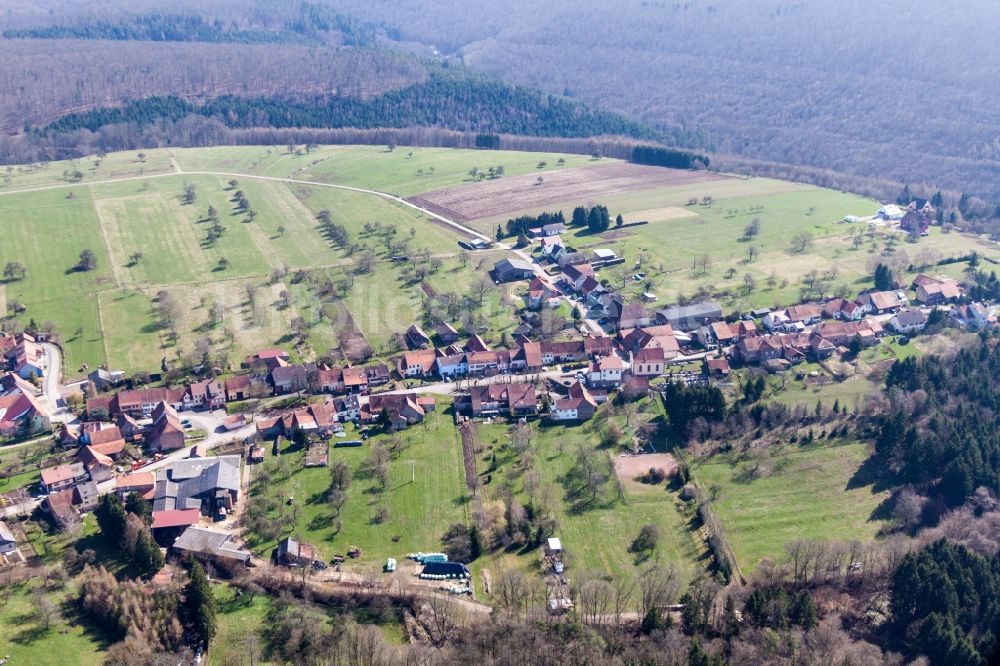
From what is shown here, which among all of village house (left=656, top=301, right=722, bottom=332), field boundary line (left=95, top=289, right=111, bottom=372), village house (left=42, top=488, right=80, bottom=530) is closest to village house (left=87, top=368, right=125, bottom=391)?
field boundary line (left=95, top=289, right=111, bottom=372)

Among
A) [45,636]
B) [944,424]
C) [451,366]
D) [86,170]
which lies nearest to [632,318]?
[451,366]

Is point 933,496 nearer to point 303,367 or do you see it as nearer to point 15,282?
point 303,367

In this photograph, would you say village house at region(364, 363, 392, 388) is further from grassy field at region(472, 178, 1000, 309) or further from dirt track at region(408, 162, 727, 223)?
dirt track at region(408, 162, 727, 223)

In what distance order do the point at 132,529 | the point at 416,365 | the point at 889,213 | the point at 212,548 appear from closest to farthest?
the point at 212,548, the point at 132,529, the point at 416,365, the point at 889,213

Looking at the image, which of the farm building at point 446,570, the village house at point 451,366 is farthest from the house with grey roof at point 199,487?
the village house at point 451,366

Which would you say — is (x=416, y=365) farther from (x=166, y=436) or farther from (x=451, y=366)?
(x=166, y=436)

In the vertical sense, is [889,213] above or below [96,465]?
above
